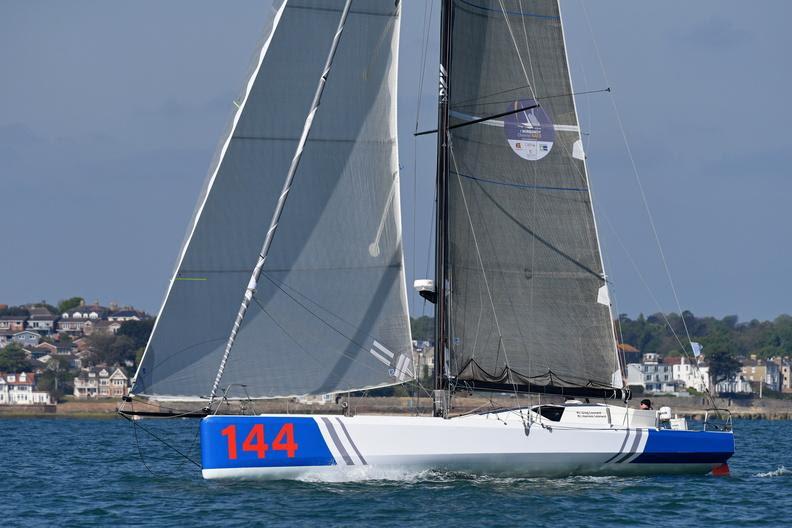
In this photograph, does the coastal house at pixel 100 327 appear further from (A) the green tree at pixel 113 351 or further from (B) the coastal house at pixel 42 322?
(A) the green tree at pixel 113 351

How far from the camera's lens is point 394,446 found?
64.8ft

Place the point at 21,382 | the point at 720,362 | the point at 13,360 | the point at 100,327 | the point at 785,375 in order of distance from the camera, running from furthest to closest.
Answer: the point at 100,327 < the point at 785,375 < the point at 720,362 < the point at 13,360 < the point at 21,382

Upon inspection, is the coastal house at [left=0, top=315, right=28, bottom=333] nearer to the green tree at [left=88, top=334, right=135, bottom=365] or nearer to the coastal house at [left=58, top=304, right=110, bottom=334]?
the coastal house at [left=58, top=304, right=110, bottom=334]

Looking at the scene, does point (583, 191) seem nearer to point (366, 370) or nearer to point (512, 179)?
point (512, 179)

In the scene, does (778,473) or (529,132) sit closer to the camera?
(529,132)

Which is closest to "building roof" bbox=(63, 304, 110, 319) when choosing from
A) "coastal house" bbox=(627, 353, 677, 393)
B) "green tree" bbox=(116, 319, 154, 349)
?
"green tree" bbox=(116, 319, 154, 349)

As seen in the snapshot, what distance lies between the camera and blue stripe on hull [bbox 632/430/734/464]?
70.7 ft

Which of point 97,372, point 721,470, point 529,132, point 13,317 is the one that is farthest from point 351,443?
point 13,317

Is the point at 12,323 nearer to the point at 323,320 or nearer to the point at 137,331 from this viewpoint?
the point at 137,331

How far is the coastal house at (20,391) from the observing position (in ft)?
378

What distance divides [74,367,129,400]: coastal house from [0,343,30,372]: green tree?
9.53 m

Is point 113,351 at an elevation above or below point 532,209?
above

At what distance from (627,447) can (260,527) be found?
280 inches

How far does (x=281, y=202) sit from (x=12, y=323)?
167 metres
